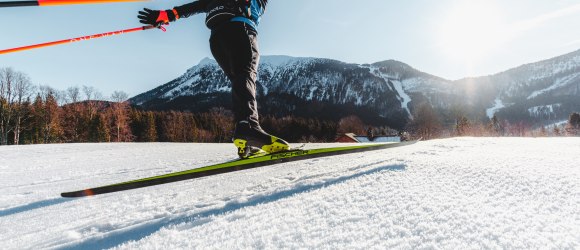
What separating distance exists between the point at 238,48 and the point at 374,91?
521ft

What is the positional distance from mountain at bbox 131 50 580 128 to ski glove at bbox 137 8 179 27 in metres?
114

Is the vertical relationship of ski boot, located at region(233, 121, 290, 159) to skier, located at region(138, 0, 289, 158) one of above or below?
below

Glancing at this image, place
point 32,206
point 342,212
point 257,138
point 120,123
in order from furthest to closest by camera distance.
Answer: point 120,123 → point 257,138 → point 32,206 → point 342,212

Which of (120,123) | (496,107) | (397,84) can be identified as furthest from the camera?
(496,107)

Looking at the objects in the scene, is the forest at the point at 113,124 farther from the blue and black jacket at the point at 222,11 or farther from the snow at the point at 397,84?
the snow at the point at 397,84

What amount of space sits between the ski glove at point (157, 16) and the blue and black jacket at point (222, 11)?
55 mm

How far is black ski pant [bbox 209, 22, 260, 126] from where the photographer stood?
7.04ft

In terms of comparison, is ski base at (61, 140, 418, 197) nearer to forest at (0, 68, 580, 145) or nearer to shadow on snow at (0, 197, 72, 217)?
shadow on snow at (0, 197, 72, 217)

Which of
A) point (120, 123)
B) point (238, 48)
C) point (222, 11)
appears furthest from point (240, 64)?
Result: point (120, 123)

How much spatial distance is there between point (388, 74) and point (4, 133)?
173 metres

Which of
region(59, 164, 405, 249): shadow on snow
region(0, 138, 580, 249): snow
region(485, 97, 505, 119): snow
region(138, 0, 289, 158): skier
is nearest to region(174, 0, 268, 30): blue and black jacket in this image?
region(138, 0, 289, 158): skier

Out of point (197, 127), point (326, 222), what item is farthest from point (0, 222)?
point (197, 127)

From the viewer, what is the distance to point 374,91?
15375 centimetres

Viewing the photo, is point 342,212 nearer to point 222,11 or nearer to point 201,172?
point 201,172
